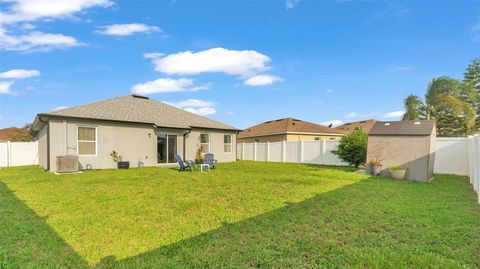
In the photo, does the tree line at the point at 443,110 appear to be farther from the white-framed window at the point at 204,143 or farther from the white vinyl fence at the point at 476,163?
the white-framed window at the point at 204,143

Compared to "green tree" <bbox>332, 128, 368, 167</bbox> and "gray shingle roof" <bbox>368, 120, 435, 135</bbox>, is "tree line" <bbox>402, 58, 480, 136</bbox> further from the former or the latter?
"gray shingle roof" <bbox>368, 120, 435, 135</bbox>

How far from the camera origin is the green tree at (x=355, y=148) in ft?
47.6

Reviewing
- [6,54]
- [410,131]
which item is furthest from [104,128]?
[410,131]

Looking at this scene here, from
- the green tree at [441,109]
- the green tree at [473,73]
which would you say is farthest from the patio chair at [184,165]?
the green tree at [473,73]

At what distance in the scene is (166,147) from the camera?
18.5 metres

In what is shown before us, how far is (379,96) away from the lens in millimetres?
21672

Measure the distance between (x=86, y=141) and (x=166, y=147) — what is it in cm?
501

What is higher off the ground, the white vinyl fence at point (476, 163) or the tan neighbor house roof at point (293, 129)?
the tan neighbor house roof at point (293, 129)

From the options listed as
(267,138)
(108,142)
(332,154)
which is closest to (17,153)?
(108,142)

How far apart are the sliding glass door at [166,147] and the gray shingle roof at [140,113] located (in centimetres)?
98

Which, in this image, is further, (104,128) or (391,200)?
(104,128)

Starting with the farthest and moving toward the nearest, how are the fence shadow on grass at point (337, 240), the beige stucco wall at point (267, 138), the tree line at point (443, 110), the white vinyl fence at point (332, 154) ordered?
the beige stucco wall at point (267, 138)
the tree line at point (443, 110)
the white vinyl fence at point (332, 154)
the fence shadow on grass at point (337, 240)

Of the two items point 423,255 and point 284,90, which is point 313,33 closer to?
point 284,90

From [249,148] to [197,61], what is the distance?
9.96 m
